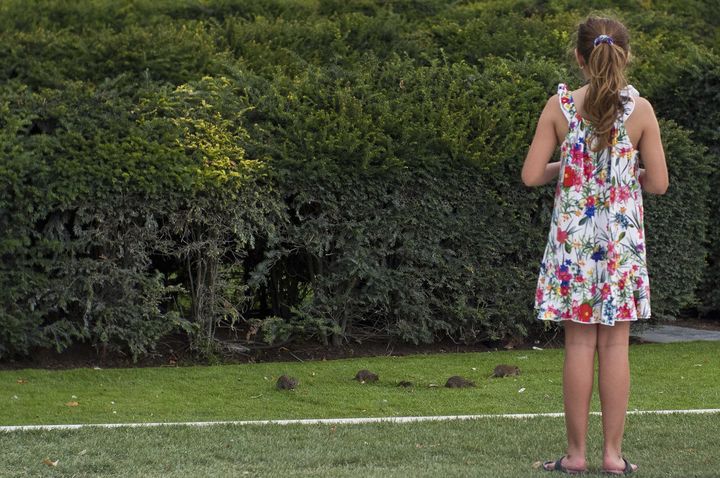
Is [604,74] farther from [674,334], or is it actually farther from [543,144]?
[674,334]

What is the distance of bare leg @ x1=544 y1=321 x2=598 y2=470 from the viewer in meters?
4.86

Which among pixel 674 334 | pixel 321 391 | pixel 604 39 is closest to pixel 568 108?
pixel 604 39

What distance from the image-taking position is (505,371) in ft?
26.2

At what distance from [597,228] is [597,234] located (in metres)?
0.03

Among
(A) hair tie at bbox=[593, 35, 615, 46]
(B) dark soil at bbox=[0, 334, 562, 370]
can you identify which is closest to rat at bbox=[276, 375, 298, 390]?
(B) dark soil at bbox=[0, 334, 562, 370]

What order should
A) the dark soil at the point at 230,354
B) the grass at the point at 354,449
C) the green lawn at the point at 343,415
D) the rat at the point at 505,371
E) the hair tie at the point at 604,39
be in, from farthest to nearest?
1. the dark soil at the point at 230,354
2. the rat at the point at 505,371
3. the green lawn at the point at 343,415
4. the grass at the point at 354,449
5. the hair tie at the point at 604,39

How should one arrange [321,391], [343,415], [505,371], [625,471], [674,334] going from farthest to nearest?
[674,334] < [505,371] < [321,391] < [343,415] < [625,471]

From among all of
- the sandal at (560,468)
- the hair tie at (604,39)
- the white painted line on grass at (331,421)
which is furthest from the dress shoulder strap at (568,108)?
the white painted line on grass at (331,421)

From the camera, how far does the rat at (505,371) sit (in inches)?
314

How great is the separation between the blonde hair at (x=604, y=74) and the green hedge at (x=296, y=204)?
3.87 metres

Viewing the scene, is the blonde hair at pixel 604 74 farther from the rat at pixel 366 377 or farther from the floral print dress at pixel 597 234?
the rat at pixel 366 377

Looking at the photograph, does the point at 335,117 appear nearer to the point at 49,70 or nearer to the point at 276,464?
the point at 49,70

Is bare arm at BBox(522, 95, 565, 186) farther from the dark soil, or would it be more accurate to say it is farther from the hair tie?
the dark soil

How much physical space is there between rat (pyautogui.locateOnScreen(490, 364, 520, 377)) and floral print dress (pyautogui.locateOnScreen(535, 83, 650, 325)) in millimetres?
3162
